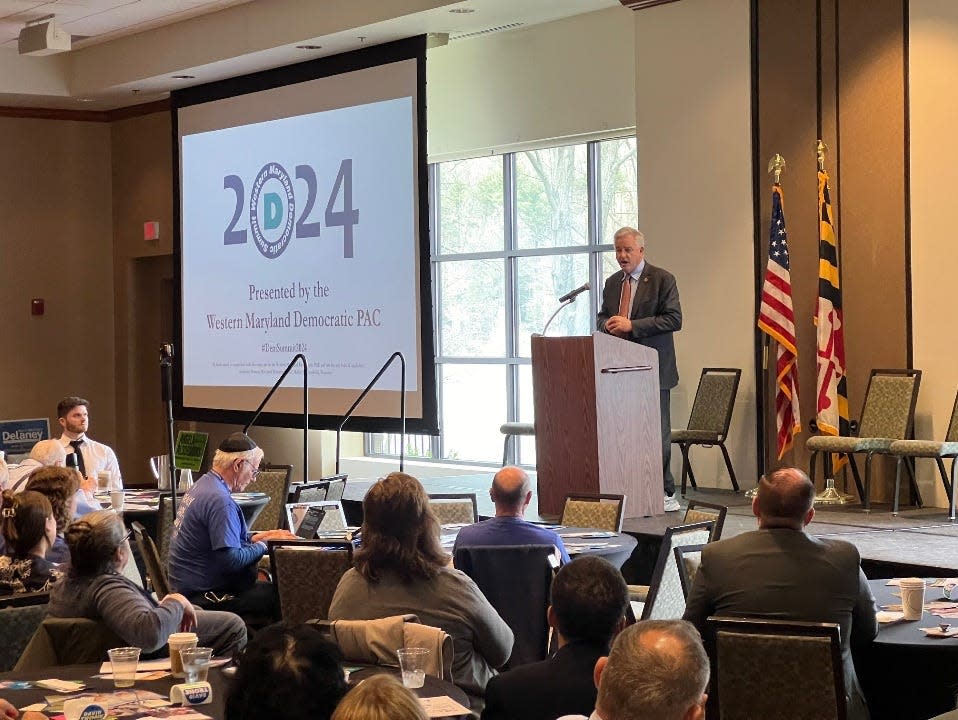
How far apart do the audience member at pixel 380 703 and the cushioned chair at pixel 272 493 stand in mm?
6503

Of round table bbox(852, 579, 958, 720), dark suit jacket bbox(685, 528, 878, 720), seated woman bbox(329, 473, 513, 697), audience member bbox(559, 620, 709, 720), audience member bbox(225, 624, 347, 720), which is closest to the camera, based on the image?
audience member bbox(225, 624, 347, 720)

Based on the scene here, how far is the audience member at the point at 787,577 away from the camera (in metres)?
3.77

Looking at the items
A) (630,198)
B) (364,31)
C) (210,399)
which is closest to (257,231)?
(210,399)

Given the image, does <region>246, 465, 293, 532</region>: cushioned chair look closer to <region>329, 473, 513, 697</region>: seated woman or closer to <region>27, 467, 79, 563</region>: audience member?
<region>27, 467, 79, 563</region>: audience member

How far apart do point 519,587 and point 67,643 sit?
1602mm

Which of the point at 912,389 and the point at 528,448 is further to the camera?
the point at 528,448

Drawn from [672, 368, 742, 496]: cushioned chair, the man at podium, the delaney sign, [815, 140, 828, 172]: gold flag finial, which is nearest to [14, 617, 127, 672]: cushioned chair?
the man at podium

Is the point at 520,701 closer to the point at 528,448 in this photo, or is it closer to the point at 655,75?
the point at 655,75

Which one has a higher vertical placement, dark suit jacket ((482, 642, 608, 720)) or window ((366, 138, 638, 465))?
window ((366, 138, 638, 465))

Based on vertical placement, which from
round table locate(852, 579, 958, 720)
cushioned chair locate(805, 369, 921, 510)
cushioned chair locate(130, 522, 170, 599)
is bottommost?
round table locate(852, 579, 958, 720)

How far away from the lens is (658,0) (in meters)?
9.59

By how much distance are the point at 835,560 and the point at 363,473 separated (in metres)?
9.31

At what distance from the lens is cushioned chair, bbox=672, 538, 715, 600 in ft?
15.5

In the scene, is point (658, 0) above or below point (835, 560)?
above
